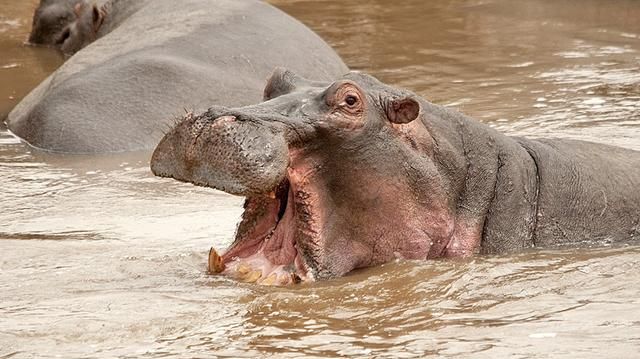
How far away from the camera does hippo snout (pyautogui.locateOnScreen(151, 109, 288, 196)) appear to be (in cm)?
562

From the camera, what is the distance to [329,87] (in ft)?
19.8

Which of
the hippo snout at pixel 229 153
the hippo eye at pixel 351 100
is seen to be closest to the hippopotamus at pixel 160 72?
the hippo eye at pixel 351 100

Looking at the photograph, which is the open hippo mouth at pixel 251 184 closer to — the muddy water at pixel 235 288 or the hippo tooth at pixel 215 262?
the hippo tooth at pixel 215 262

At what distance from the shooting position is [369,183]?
607cm

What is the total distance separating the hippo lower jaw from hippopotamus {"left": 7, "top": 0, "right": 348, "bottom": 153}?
3.18m

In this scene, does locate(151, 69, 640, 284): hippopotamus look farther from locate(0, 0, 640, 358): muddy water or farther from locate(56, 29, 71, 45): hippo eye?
locate(56, 29, 71, 45): hippo eye

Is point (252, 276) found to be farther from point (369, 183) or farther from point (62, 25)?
point (62, 25)

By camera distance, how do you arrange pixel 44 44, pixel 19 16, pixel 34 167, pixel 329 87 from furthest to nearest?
pixel 19 16, pixel 44 44, pixel 34 167, pixel 329 87

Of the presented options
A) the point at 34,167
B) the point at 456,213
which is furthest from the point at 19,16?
the point at 456,213

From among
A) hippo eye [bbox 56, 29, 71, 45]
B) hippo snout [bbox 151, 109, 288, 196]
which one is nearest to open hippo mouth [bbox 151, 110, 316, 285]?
hippo snout [bbox 151, 109, 288, 196]

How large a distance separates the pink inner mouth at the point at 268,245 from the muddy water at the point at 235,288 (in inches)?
3.2

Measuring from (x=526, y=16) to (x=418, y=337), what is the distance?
9.62 meters

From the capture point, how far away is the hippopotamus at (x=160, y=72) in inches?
378

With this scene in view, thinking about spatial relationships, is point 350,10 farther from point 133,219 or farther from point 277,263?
point 277,263
